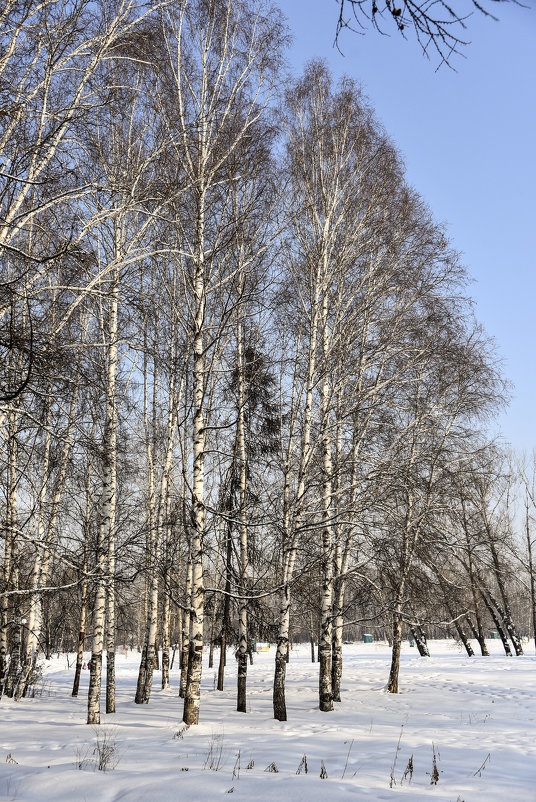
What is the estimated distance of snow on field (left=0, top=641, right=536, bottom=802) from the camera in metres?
4.88

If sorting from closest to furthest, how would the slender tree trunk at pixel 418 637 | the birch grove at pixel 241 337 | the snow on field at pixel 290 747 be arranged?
1. the snow on field at pixel 290 747
2. the birch grove at pixel 241 337
3. the slender tree trunk at pixel 418 637

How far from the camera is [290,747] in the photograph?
Answer: 745 centimetres

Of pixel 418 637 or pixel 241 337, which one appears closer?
pixel 241 337

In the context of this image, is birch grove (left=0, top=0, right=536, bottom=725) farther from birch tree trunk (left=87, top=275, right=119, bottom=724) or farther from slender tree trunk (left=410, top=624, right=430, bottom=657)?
slender tree trunk (left=410, top=624, right=430, bottom=657)

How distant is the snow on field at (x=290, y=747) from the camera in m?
4.88

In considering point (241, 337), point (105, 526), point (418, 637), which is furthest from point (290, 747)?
point (418, 637)

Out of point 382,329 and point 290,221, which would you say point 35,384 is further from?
point 382,329

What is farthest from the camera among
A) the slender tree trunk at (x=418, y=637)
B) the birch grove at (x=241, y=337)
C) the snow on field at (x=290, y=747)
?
the slender tree trunk at (x=418, y=637)

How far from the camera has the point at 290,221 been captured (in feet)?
36.1

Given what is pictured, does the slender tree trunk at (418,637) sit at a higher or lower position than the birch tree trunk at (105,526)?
lower

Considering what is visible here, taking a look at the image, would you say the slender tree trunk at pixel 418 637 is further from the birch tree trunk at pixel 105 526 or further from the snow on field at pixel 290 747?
the birch tree trunk at pixel 105 526

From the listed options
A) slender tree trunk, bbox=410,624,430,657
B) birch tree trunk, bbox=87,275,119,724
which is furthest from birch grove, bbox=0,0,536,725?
slender tree trunk, bbox=410,624,430,657

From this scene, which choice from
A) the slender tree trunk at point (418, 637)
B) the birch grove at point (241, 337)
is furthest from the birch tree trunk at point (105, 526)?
the slender tree trunk at point (418, 637)

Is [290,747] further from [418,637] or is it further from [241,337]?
[418,637]
